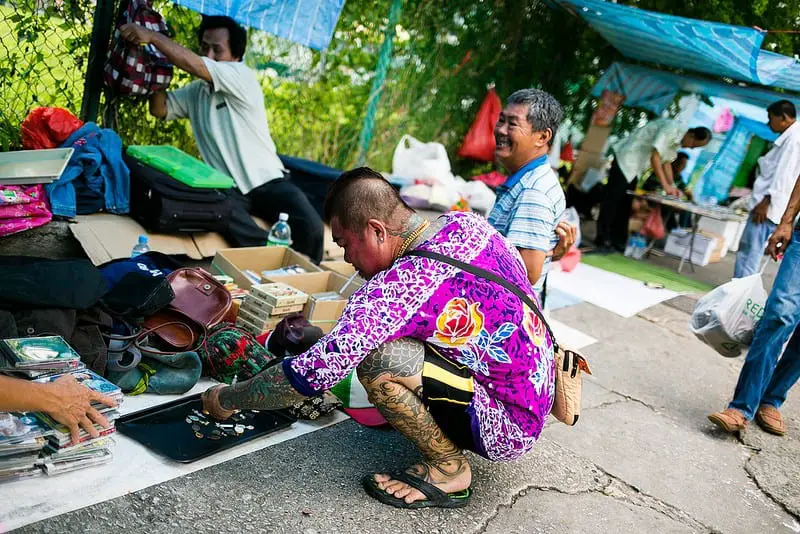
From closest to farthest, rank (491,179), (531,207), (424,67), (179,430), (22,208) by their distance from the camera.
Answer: (179,430) → (531,207) → (22,208) → (424,67) → (491,179)

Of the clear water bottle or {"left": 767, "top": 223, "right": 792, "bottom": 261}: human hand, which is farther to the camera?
the clear water bottle

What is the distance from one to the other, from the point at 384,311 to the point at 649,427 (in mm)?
2306

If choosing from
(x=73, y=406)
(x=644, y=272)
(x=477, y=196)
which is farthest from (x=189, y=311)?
(x=644, y=272)

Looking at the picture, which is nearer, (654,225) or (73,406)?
(73,406)

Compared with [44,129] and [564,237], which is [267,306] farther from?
[44,129]

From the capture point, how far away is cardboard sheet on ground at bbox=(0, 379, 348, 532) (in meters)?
2.10

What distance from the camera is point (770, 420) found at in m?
3.96

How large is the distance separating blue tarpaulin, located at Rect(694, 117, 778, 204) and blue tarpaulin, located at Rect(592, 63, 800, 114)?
4.04m

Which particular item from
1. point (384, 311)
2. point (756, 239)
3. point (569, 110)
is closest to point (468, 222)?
point (384, 311)

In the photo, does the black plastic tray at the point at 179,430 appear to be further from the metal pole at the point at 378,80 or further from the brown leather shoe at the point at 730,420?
the metal pole at the point at 378,80

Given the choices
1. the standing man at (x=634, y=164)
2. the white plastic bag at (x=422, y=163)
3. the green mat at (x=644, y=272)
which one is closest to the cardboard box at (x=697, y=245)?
the standing man at (x=634, y=164)

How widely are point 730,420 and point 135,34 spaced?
404 cm

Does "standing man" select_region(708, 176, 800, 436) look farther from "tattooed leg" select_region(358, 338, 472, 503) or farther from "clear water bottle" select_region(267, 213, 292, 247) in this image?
"clear water bottle" select_region(267, 213, 292, 247)

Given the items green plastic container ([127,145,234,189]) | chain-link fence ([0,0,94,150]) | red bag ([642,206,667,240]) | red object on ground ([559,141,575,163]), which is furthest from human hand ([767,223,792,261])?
red object on ground ([559,141,575,163])
